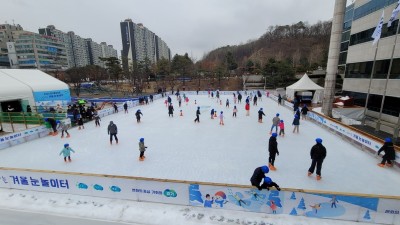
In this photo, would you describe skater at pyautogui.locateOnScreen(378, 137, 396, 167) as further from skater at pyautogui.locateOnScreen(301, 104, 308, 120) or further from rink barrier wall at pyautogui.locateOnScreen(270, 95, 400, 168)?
skater at pyautogui.locateOnScreen(301, 104, 308, 120)

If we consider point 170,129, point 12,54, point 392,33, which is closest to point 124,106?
point 170,129

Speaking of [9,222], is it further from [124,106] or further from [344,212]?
[124,106]

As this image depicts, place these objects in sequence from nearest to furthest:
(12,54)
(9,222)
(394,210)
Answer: (394,210) → (9,222) → (12,54)

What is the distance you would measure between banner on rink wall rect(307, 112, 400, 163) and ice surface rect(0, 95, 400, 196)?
1.30 feet

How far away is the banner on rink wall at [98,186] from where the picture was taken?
589 cm

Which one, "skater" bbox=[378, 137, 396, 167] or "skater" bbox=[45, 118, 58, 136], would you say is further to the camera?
"skater" bbox=[45, 118, 58, 136]

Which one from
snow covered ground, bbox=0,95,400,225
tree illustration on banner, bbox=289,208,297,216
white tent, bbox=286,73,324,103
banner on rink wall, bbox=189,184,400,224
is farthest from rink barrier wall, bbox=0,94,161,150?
white tent, bbox=286,73,324,103

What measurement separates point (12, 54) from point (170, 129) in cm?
8004

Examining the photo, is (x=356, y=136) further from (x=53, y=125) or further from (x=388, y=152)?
(x=53, y=125)

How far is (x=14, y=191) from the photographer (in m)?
6.90

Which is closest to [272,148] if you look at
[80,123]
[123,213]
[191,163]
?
[191,163]

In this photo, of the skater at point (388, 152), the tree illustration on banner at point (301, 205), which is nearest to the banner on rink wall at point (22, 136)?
the tree illustration on banner at point (301, 205)

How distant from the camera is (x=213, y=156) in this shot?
9.12m

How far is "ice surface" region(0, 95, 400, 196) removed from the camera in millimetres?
7048
